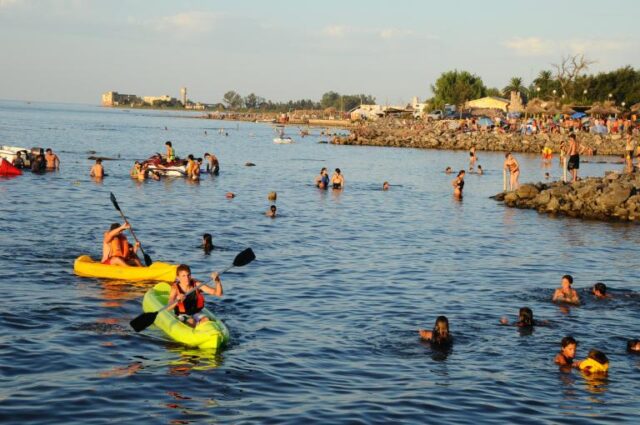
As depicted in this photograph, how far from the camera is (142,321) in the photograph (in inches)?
554

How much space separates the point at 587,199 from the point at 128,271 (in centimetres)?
2088

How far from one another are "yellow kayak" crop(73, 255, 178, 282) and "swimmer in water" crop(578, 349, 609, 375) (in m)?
9.25

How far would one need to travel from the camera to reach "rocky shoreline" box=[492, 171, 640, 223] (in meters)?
32.2

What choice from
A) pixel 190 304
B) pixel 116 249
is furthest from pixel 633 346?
pixel 116 249

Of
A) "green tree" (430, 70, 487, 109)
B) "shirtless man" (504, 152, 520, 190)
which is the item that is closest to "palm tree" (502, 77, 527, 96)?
"green tree" (430, 70, 487, 109)

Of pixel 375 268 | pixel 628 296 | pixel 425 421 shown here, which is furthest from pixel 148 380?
pixel 628 296

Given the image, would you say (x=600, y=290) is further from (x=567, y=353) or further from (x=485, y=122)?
(x=485, y=122)

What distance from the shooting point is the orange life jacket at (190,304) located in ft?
48.5

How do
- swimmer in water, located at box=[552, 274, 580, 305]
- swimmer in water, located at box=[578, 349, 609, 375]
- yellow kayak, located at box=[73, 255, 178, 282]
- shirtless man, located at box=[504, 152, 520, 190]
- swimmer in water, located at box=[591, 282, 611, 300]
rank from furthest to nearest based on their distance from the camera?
1. shirtless man, located at box=[504, 152, 520, 190]
2. yellow kayak, located at box=[73, 255, 178, 282]
3. swimmer in water, located at box=[591, 282, 611, 300]
4. swimmer in water, located at box=[552, 274, 580, 305]
5. swimmer in water, located at box=[578, 349, 609, 375]

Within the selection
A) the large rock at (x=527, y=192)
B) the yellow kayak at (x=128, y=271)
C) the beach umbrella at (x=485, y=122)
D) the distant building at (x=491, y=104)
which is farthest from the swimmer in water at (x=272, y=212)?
the distant building at (x=491, y=104)

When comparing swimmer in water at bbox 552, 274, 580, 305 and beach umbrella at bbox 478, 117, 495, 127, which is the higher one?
beach umbrella at bbox 478, 117, 495, 127

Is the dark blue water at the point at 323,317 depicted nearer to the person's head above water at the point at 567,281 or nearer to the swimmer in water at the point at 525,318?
the swimmer in water at the point at 525,318

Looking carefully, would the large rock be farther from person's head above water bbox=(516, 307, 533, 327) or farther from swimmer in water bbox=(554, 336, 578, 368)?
swimmer in water bbox=(554, 336, 578, 368)

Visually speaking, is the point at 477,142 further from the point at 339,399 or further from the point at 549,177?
the point at 339,399
